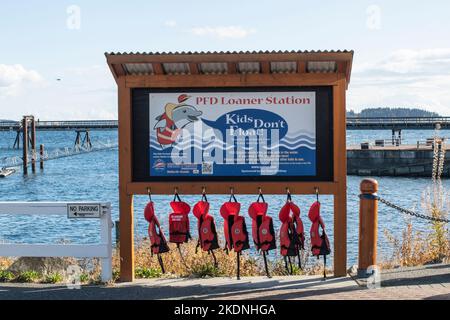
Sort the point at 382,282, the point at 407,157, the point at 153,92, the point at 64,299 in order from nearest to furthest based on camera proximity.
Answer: the point at 64,299, the point at 382,282, the point at 153,92, the point at 407,157

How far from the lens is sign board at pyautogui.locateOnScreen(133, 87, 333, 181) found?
1016 cm

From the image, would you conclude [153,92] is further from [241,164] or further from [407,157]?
[407,157]

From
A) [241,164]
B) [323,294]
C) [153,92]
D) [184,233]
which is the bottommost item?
[323,294]

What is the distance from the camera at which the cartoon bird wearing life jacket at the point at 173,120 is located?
10266 millimetres

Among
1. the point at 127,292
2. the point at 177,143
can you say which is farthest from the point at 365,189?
the point at 127,292

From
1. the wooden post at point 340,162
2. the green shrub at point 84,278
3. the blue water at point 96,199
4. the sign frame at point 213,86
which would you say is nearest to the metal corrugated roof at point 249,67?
the sign frame at point 213,86

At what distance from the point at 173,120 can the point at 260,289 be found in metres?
2.52

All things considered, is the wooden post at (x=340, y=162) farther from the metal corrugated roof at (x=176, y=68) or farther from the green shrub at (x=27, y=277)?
the green shrub at (x=27, y=277)

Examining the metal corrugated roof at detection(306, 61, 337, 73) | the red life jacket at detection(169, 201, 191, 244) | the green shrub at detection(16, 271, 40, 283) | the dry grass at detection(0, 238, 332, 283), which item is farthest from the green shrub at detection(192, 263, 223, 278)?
the metal corrugated roof at detection(306, 61, 337, 73)

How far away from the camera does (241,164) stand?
1020cm

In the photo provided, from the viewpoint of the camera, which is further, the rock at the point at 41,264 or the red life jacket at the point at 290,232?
the rock at the point at 41,264

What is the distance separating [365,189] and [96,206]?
135 inches

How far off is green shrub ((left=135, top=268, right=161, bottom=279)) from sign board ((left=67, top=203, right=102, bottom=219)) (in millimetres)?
1154

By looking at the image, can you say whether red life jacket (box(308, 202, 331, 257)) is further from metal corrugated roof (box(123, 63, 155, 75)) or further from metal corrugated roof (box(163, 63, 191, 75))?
metal corrugated roof (box(123, 63, 155, 75))
